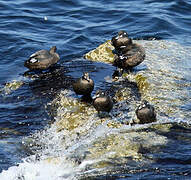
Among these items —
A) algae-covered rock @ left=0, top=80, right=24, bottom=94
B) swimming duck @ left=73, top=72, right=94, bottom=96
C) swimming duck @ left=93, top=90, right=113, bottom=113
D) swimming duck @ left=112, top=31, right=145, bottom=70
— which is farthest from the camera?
swimming duck @ left=112, top=31, right=145, bottom=70

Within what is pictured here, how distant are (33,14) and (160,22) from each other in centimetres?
448

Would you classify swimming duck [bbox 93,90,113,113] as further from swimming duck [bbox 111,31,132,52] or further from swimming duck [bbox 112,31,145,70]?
swimming duck [bbox 111,31,132,52]

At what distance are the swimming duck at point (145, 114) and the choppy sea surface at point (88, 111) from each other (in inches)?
4.0

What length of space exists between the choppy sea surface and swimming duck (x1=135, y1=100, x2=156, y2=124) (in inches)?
4.0

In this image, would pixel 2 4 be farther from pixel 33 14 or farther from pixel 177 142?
pixel 177 142

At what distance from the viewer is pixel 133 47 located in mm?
10234

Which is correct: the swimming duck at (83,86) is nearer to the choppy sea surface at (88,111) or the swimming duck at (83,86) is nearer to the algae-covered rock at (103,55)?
the choppy sea surface at (88,111)

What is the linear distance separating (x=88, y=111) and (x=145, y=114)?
1.28 meters

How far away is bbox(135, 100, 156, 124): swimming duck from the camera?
7.38 metres

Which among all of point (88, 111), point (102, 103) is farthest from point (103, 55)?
point (102, 103)

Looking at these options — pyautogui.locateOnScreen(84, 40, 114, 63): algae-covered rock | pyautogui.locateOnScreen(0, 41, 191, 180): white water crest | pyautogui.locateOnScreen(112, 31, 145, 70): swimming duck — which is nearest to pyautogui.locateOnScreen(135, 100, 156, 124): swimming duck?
pyautogui.locateOnScreen(0, 41, 191, 180): white water crest

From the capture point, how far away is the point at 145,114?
7.37m

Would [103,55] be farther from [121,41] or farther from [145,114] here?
[145,114]

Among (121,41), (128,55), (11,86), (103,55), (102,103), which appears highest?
(121,41)
